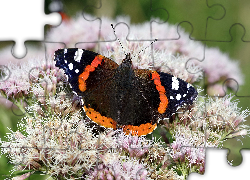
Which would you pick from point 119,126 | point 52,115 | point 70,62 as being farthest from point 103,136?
point 70,62

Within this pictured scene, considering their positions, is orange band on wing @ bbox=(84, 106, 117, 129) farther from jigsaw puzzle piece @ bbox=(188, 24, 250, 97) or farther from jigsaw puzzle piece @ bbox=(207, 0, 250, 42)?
jigsaw puzzle piece @ bbox=(207, 0, 250, 42)

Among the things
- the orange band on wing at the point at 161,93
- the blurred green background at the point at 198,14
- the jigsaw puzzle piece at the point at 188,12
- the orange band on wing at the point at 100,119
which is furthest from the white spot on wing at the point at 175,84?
the jigsaw puzzle piece at the point at 188,12

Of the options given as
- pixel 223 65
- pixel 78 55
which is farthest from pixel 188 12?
pixel 78 55

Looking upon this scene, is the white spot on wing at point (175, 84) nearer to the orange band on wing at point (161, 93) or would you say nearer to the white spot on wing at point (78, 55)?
the orange band on wing at point (161, 93)

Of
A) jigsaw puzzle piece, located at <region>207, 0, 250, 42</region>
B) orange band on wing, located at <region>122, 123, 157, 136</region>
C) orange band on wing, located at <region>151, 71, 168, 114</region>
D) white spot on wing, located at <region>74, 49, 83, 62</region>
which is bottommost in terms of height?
orange band on wing, located at <region>122, 123, 157, 136</region>

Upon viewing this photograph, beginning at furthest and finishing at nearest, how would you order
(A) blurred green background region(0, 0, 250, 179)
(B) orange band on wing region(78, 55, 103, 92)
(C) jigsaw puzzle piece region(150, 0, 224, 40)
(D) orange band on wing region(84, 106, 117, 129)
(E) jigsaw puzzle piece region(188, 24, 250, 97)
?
(C) jigsaw puzzle piece region(150, 0, 224, 40)
(A) blurred green background region(0, 0, 250, 179)
(E) jigsaw puzzle piece region(188, 24, 250, 97)
(B) orange band on wing region(78, 55, 103, 92)
(D) orange band on wing region(84, 106, 117, 129)

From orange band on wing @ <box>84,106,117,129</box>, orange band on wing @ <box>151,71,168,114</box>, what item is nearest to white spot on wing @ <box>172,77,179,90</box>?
orange band on wing @ <box>151,71,168,114</box>
